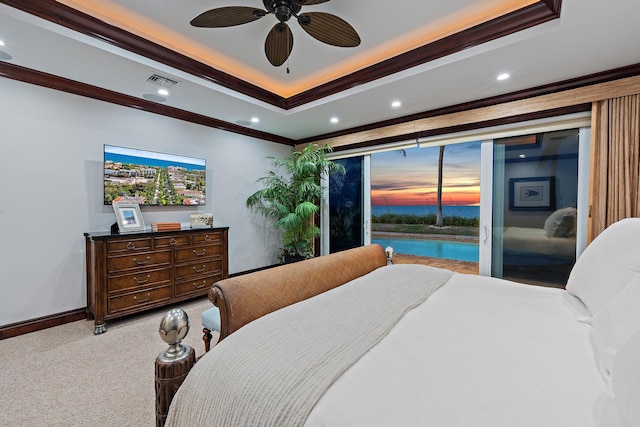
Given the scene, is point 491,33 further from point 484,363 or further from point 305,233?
point 305,233

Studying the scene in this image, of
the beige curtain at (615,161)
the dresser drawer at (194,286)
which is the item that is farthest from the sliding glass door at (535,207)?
the dresser drawer at (194,286)

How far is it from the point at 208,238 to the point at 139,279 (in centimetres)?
87

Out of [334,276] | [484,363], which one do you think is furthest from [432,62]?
[484,363]

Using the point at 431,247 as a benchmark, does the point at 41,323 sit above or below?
below

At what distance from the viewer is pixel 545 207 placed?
3078 mm

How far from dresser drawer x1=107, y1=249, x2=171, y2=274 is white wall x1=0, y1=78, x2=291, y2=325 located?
1.84 feet

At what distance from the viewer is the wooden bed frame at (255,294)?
973mm

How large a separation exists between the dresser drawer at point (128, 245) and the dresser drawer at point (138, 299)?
463mm

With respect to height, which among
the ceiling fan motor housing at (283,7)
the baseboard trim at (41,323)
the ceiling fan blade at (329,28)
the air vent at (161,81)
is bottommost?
Result: the baseboard trim at (41,323)

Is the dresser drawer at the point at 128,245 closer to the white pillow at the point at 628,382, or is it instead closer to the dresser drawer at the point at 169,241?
the dresser drawer at the point at 169,241

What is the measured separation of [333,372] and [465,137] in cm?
347

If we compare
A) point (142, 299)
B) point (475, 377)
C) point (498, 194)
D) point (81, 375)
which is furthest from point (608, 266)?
point (142, 299)

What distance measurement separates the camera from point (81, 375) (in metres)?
1.95

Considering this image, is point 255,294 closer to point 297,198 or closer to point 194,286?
point 194,286
